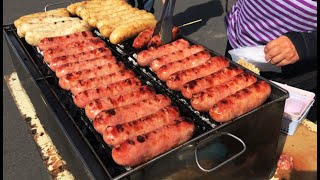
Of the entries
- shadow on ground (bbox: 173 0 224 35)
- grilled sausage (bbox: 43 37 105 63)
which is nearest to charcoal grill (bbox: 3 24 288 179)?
grilled sausage (bbox: 43 37 105 63)

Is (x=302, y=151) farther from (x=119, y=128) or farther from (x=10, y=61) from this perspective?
(x=10, y=61)

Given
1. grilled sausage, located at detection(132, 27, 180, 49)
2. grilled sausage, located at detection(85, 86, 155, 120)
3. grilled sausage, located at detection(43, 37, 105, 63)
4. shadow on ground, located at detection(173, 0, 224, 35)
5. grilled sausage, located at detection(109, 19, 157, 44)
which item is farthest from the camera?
shadow on ground, located at detection(173, 0, 224, 35)

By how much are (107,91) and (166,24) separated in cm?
99

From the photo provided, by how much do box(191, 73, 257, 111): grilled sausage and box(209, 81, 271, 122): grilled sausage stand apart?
9 centimetres

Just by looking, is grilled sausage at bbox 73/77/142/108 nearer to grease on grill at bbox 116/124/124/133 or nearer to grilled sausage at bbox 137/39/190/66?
grilled sausage at bbox 137/39/190/66

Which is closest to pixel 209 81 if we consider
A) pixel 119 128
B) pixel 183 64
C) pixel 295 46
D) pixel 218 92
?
pixel 218 92

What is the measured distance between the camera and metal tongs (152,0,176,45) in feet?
9.74

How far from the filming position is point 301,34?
3023 mm

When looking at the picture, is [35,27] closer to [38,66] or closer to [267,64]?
[38,66]

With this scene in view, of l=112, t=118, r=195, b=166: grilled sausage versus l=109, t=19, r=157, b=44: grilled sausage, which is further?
l=109, t=19, r=157, b=44: grilled sausage

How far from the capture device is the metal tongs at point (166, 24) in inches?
117

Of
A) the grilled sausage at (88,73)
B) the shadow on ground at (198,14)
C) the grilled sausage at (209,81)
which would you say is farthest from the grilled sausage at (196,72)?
the shadow on ground at (198,14)

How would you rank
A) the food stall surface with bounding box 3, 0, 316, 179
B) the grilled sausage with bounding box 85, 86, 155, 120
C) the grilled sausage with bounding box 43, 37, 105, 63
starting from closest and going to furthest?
1. the grilled sausage with bounding box 85, 86, 155, 120
2. the grilled sausage with bounding box 43, 37, 105, 63
3. the food stall surface with bounding box 3, 0, 316, 179

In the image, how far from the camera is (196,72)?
2715mm
